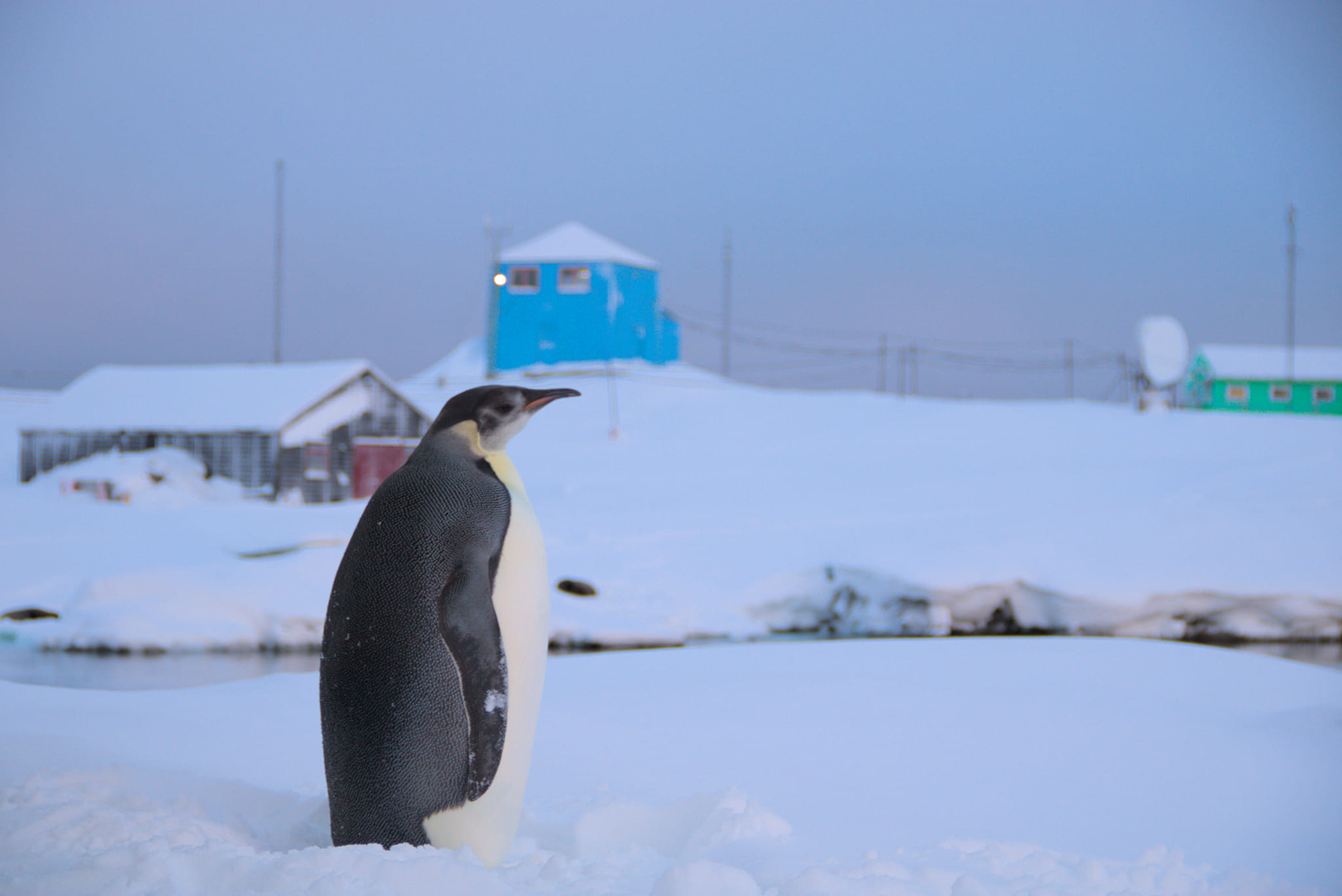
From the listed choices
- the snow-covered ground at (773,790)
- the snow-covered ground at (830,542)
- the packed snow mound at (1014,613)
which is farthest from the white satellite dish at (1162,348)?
the snow-covered ground at (773,790)

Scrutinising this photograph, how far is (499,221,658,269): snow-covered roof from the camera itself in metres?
28.6

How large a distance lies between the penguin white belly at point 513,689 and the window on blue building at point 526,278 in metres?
26.4

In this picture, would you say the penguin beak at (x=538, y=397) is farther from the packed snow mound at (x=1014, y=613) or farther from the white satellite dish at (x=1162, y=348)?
the white satellite dish at (x=1162, y=348)

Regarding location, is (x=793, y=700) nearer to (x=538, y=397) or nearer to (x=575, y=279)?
(x=538, y=397)

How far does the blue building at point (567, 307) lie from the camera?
2822cm

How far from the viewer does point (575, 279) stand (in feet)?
93.0

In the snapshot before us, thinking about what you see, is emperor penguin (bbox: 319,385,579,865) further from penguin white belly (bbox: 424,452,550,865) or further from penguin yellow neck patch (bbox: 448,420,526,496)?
penguin yellow neck patch (bbox: 448,420,526,496)

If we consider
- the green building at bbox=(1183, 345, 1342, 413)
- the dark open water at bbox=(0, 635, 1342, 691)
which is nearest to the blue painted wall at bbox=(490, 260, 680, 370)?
the dark open water at bbox=(0, 635, 1342, 691)

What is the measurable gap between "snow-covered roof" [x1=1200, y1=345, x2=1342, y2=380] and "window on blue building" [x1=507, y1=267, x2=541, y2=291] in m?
22.9

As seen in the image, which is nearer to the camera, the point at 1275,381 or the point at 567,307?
the point at 567,307

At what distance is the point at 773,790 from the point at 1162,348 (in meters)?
21.7

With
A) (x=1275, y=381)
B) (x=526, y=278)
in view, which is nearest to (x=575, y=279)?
(x=526, y=278)

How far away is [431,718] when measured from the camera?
2588mm

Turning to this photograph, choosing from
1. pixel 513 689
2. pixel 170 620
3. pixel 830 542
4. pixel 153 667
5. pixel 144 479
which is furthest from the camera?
pixel 144 479
